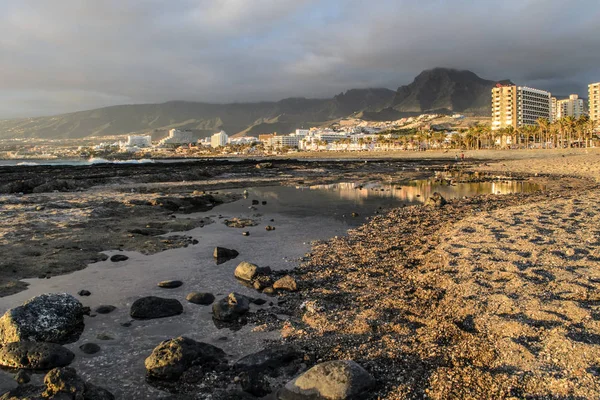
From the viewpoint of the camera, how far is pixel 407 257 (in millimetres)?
16297

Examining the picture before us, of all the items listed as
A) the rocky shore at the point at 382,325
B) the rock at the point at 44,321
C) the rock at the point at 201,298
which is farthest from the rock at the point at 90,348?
the rock at the point at 201,298

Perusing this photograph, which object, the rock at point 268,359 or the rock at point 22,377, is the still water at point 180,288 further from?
the rock at point 268,359

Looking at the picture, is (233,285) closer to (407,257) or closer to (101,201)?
(407,257)

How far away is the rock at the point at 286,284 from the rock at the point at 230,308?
72.2 inches

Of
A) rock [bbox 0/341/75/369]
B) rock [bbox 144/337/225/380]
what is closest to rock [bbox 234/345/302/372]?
rock [bbox 144/337/225/380]

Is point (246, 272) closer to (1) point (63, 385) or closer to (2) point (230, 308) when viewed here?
(2) point (230, 308)

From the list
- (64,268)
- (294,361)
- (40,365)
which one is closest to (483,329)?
(294,361)

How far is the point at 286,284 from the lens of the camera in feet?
42.9

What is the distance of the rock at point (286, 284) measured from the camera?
42.4 ft

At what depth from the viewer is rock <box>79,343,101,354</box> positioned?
9030 mm

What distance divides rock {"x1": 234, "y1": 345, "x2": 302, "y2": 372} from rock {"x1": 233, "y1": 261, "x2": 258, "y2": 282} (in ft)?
17.6

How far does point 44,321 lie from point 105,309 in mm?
1871

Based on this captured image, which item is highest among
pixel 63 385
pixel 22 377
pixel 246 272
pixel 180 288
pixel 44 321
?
pixel 44 321

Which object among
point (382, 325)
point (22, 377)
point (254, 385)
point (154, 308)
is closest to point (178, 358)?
point (254, 385)
